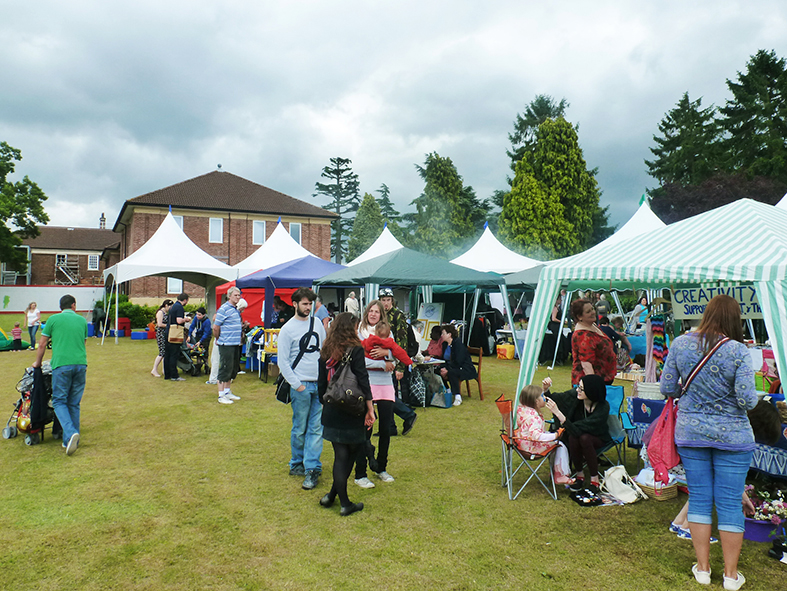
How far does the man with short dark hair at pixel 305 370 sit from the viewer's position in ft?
14.5

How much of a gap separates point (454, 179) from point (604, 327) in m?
28.1

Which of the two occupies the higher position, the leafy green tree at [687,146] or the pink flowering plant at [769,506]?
the leafy green tree at [687,146]

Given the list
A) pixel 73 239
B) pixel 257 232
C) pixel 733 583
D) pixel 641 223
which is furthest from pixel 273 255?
pixel 73 239

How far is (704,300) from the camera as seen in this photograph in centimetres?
605

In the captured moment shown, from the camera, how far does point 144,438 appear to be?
20.1 feet

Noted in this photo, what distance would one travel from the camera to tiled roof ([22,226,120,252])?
5450cm

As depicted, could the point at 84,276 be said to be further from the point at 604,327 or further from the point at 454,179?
the point at 604,327

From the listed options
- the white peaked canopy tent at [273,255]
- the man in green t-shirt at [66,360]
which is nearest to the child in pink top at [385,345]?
the man in green t-shirt at [66,360]

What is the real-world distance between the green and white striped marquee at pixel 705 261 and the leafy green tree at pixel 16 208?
3869 cm

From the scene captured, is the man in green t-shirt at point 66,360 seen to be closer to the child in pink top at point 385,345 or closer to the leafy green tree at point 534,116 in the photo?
the child in pink top at point 385,345

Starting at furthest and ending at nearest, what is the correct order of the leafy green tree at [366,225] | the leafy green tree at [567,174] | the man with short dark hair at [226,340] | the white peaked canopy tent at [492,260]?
the leafy green tree at [366,225]
the leafy green tree at [567,174]
the white peaked canopy tent at [492,260]
the man with short dark hair at [226,340]

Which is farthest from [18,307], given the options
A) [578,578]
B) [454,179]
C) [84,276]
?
[578,578]

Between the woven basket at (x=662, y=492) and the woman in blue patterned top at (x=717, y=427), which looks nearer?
the woman in blue patterned top at (x=717, y=427)

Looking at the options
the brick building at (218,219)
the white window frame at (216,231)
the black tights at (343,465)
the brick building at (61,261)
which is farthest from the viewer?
the brick building at (61,261)
